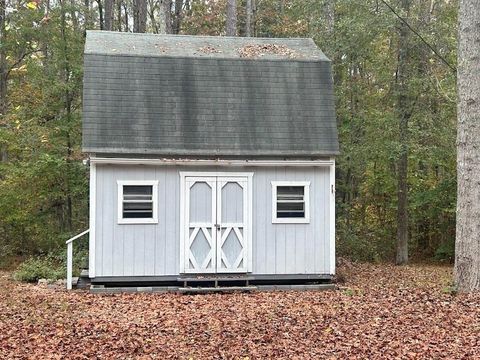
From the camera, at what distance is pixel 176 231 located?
13.6 metres

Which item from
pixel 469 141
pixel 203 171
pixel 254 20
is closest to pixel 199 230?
pixel 203 171

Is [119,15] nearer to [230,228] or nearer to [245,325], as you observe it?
[230,228]

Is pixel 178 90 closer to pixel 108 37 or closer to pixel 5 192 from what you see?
pixel 108 37

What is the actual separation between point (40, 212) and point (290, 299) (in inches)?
448

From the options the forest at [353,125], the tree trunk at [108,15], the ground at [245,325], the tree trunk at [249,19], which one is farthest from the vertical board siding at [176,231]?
the tree trunk at [249,19]

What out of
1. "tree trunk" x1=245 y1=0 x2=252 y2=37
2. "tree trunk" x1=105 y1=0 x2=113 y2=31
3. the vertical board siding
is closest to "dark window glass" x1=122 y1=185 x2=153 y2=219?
the vertical board siding

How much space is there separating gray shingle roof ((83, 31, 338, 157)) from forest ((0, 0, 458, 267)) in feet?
11.4

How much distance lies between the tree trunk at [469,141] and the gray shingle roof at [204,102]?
3663mm

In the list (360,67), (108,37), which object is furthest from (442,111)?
(108,37)

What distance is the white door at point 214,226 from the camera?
13555mm

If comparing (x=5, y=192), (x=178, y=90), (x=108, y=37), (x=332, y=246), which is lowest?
(x=332, y=246)

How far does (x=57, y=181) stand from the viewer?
2009cm

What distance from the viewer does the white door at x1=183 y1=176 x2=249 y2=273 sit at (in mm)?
13555

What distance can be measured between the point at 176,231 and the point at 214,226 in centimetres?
83
